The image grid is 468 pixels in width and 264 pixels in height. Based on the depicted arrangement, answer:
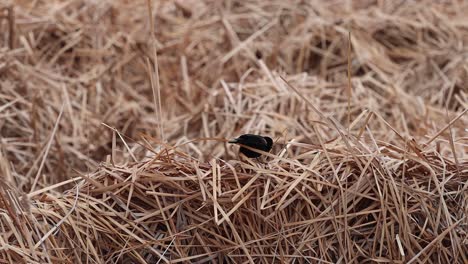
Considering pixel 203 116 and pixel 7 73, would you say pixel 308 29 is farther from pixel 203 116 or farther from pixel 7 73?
pixel 7 73

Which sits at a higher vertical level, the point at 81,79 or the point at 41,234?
the point at 41,234

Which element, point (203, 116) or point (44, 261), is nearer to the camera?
point (44, 261)

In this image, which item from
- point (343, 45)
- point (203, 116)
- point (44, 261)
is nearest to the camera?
point (44, 261)

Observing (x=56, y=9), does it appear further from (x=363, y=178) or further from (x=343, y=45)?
(x=363, y=178)

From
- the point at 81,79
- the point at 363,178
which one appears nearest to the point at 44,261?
the point at 363,178

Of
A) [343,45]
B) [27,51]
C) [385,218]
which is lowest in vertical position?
[343,45]

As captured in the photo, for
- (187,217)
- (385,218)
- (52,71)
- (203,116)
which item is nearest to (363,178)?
(385,218)

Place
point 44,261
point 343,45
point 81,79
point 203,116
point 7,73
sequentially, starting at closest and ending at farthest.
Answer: point 44,261
point 203,116
point 7,73
point 81,79
point 343,45
